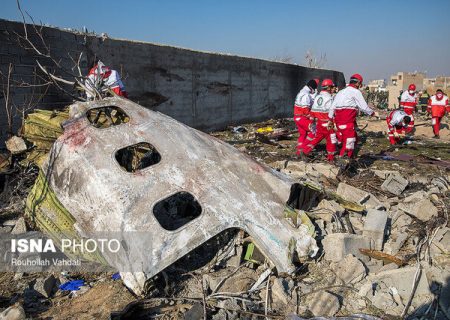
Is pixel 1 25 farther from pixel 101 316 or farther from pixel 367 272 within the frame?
pixel 367 272

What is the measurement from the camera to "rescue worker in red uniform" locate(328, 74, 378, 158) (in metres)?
6.80

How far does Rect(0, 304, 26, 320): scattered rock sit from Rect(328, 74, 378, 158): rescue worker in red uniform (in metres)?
5.92

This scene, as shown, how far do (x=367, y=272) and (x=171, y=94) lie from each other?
25.3ft

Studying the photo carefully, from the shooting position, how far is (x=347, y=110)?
6840 mm

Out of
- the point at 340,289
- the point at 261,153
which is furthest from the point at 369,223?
the point at 261,153

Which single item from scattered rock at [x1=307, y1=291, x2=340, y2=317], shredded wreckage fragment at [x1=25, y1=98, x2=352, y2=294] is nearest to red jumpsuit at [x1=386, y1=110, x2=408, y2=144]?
shredded wreckage fragment at [x1=25, y1=98, x2=352, y2=294]

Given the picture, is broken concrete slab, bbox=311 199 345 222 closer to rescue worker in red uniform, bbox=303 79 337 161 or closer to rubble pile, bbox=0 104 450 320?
rubble pile, bbox=0 104 450 320

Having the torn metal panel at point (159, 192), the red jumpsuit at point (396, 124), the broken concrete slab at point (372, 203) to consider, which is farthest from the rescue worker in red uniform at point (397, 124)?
the torn metal panel at point (159, 192)

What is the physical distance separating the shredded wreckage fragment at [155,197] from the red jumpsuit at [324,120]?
13.2 ft

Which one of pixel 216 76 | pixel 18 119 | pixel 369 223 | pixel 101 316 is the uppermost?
pixel 216 76

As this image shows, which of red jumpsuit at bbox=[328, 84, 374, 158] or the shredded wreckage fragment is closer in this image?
the shredded wreckage fragment

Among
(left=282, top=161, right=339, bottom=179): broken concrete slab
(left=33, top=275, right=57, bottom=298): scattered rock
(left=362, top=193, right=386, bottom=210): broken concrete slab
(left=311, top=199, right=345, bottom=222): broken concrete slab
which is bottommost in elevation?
(left=33, top=275, right=57, bottom=298): scattered rock

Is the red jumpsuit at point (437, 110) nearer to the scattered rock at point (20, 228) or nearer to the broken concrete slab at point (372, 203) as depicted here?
the broken concrete slab at point (372, 203)

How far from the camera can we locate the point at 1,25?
18.2ft
